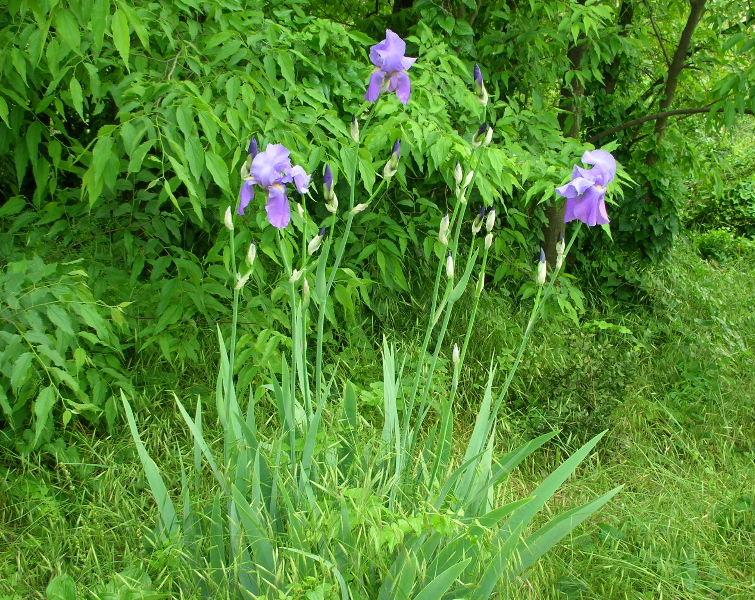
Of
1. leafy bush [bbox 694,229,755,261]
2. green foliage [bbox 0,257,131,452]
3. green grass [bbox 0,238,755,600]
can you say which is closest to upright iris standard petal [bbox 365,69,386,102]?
green foliage [bbox 0,257,131,452]

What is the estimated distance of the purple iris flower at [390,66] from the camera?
1855 mm

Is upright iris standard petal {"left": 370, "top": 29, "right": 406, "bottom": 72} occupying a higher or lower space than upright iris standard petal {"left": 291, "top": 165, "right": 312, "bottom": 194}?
higher

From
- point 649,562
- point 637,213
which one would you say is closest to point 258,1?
point 649,562

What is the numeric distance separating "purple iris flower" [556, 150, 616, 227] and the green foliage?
55.2 inches

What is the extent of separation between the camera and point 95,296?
2.75 m

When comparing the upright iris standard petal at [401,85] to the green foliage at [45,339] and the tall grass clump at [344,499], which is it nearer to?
the tall grass clump at [344,499]

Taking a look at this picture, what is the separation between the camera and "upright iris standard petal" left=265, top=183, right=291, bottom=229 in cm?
180

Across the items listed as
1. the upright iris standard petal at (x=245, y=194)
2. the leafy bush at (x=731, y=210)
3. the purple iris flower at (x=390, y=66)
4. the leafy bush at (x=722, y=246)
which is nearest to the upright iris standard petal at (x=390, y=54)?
the purple iris flower at (x=390, y=66)

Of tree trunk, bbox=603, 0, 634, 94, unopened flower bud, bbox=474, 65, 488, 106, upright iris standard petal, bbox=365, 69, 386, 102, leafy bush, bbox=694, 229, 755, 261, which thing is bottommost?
leafy bush, bbox=694, 229, 755, 261

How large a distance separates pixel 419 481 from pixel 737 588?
1022 mm

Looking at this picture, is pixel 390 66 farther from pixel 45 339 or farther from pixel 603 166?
pixel 45 339

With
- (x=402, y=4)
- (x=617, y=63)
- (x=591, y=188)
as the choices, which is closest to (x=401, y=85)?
(x=591, y=188)

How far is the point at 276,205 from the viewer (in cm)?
181

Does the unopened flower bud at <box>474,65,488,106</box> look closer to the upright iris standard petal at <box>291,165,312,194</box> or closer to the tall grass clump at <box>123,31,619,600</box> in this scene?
the tall grass clump at <box>123,31,619,600</box>
